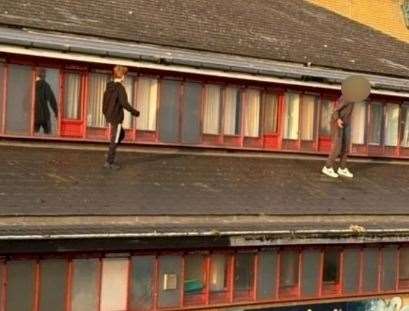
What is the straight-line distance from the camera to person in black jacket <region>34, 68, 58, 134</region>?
16.4 metres

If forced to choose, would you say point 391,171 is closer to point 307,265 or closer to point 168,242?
point 307,265

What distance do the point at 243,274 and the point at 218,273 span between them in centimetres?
46

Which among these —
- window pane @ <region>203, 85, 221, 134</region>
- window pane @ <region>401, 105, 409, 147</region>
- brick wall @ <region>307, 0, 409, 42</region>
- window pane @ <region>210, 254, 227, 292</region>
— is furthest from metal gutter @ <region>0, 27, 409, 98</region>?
brick wall @ <region>307, 0, 409, 42</region>

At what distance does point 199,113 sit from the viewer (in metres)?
18.5

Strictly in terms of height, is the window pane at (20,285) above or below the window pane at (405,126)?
below

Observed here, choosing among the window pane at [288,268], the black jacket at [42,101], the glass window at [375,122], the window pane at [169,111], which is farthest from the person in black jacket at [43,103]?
the glass window at [375,122]

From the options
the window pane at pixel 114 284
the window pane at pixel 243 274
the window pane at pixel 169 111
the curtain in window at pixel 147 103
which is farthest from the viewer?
the window pane at pixel 169 111

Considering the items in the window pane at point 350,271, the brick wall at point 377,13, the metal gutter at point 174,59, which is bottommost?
the window pane at point 350,271

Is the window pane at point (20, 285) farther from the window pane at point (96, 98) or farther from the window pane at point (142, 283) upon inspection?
the window pane at point (96, 98)

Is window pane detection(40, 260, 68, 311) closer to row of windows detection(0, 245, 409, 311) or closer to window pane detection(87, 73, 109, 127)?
row of windows detection(0, 245, 409, 311)

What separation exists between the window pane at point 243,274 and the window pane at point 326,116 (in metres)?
5.36

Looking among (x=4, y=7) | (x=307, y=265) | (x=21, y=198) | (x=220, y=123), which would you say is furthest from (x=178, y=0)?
(x=21, y=198)

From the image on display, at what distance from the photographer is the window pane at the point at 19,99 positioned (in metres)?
16.1

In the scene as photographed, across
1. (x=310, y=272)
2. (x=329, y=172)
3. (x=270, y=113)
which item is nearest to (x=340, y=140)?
(x=329, y=172)
